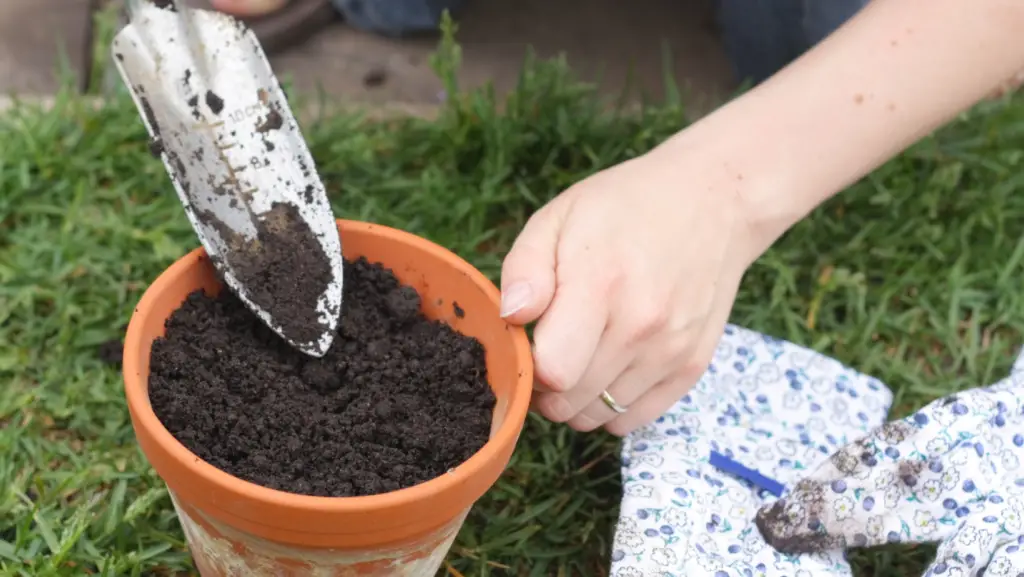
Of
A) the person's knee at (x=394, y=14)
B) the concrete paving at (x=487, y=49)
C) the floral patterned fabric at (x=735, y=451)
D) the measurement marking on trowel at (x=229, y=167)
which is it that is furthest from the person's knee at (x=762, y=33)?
the measurement marking on trowel at (x=229, y=167)

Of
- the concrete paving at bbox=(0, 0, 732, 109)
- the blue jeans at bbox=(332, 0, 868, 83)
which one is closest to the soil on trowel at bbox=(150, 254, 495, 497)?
the concrete paving at bbox=(0, 0, 732, 109)

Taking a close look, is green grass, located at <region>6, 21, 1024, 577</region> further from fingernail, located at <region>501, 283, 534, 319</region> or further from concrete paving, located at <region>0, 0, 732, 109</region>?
fingernail, located at <region>501, 283, 534, 319</region>

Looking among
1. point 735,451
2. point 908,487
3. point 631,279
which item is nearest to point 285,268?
point 631,279

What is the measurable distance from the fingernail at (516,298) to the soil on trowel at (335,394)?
11 centimetres

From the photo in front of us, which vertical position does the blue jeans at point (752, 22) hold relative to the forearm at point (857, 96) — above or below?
below

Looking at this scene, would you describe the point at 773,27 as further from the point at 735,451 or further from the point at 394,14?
the point at 735,451

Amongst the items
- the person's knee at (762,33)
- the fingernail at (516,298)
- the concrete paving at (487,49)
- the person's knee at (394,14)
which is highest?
the fingernail at (516,298)

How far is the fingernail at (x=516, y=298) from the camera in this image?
3.55ft

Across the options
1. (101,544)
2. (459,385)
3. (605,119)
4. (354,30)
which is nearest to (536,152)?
(605,119)

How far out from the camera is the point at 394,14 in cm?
226

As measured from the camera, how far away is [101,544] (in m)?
1.29

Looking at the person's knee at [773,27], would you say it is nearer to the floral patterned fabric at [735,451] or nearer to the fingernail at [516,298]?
the floral patterned fabric at [735,451]

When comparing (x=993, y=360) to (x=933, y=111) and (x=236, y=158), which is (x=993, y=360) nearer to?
(x=933, y=111)

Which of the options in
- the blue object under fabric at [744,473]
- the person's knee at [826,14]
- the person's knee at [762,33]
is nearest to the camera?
the blue object under fabric at [744,473]
